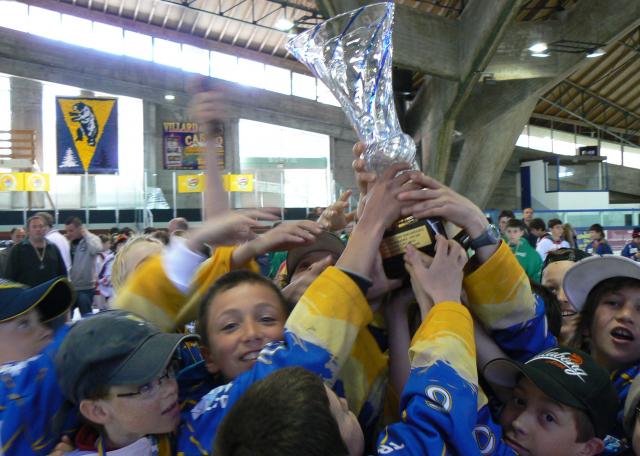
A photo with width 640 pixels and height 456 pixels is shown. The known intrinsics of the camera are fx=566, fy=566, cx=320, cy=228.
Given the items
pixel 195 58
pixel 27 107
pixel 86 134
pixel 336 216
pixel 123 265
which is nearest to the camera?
pixel 336 216

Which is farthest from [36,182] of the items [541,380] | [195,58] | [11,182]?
[541,380]

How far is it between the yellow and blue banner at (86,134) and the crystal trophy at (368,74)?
685 inches

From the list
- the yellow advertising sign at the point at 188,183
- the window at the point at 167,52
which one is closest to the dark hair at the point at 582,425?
the yellow advertising sign at the point at 188,183

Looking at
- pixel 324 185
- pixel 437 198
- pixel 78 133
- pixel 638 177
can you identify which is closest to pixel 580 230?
pixel 324 185

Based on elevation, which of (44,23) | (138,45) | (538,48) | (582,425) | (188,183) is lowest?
(582,425)

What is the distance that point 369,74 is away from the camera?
1.33 metres

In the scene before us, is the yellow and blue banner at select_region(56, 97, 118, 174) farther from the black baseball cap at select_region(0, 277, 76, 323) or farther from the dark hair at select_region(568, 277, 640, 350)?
the dark hair at select_region(568, 277, 640, 350)

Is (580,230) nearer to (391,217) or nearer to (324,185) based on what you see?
(324,185)

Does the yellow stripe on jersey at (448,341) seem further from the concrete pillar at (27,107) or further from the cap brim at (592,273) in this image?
the concrete pillar at (27,107)

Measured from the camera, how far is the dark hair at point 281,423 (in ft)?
2.56

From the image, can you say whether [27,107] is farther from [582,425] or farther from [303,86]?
[582,425]

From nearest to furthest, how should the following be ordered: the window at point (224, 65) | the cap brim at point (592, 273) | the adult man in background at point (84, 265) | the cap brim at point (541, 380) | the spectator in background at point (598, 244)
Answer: the cap brim at point (541, 380), the cap brim at point (592, 273), the adult man in background at point (84, 265), the spectator in background at point (598, 244), the window at point (224, 65)

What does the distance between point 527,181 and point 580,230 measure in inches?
483

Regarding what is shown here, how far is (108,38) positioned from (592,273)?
21146mm
